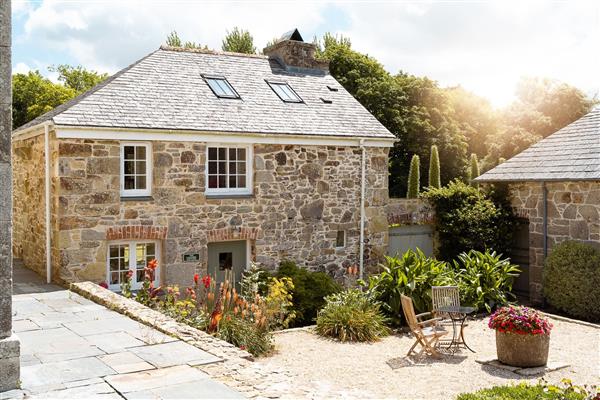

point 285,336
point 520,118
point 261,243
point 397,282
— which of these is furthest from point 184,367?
point 520,118

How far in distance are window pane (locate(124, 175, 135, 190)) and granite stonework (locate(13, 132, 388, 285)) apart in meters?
0.42

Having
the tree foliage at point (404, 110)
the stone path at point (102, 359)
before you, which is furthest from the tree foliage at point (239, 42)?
the stone path at point (102, 359)

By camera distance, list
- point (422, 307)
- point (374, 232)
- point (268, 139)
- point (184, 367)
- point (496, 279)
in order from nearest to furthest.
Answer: point (184, 367), point (422, 307), point (496, 279), point (268, 139), point (374, 232)

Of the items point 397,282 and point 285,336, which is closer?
point 285,336

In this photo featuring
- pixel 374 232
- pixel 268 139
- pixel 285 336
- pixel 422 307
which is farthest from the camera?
pixel 374 232

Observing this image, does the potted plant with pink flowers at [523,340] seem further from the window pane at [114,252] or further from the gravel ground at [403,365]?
the window pane at [114,252]

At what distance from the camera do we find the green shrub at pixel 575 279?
14.2 m

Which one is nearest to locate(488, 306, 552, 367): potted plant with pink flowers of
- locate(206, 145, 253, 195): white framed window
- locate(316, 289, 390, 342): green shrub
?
locate(316, 289, 390, 342): green shrub

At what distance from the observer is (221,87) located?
55.1 ft

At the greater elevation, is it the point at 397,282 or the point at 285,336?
the point at 397,282

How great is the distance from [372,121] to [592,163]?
238 inches

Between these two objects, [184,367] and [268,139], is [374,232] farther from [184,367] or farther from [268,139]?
[184,367]

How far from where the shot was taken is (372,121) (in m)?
18.1

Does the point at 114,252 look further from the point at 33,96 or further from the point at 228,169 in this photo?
the point at 33,96
